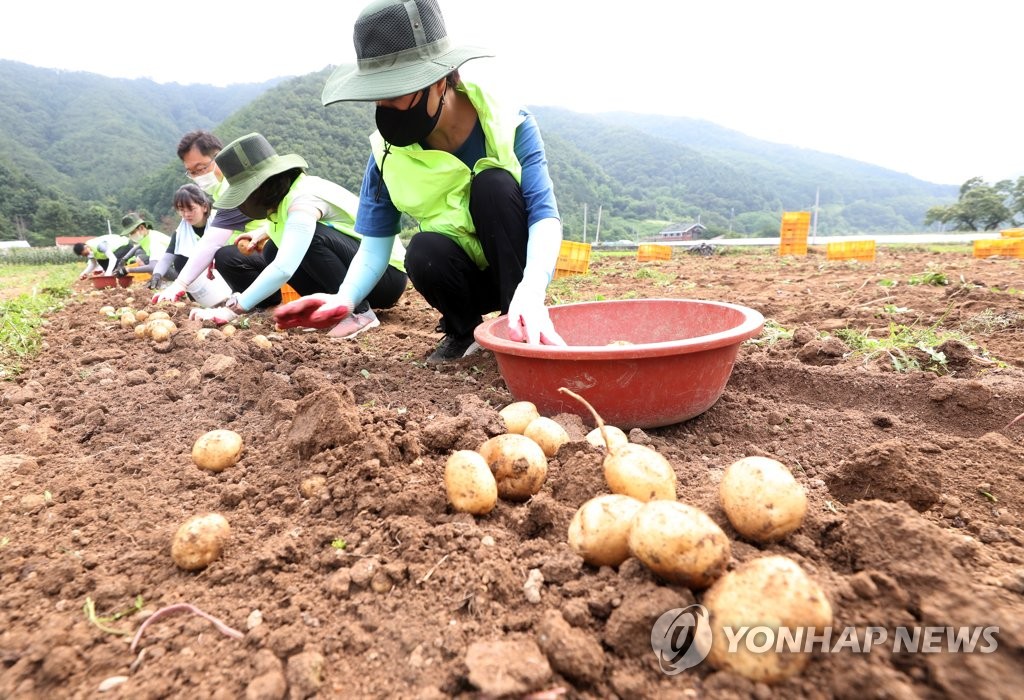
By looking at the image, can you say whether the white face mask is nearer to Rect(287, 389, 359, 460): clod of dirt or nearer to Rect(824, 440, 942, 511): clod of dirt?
Rect(287, 389, 359, 460): clod of dirt

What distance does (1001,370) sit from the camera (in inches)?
97.7

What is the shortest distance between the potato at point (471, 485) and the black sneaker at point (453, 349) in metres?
1.85

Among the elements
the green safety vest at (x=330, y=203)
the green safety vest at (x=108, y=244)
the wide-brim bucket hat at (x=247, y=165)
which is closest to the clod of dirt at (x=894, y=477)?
the green safety vest at (x=330, y=203)

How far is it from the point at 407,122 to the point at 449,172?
40 cm

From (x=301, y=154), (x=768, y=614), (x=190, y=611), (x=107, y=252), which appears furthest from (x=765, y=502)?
(x=301, y=154)

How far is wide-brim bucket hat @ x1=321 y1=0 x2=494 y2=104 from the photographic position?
2.26 metres

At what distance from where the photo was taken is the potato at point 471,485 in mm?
1492

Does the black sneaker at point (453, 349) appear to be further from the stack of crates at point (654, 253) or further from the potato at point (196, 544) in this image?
the stack of crates at point (654, 253)

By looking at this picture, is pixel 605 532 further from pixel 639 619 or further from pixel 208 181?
pixel 208 181

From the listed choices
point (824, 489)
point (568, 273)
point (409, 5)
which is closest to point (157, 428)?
point (409, 5)

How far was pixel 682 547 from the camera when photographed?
1076mm

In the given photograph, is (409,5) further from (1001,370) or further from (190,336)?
(1001,370)

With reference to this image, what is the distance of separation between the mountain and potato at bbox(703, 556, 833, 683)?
4497 cm

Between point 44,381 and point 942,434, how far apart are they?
4310mm
